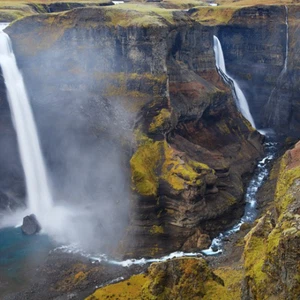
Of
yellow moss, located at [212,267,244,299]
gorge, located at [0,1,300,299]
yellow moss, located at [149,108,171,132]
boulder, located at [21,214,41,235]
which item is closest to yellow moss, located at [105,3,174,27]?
gorge, located at [0,1,300,299]

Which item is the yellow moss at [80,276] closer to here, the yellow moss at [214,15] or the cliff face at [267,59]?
the cliff face at [267,59]

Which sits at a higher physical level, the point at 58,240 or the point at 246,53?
the point at 246,53

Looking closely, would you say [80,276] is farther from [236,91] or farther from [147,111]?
[236,91]

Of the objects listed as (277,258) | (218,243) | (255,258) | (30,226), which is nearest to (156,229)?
(218,243)

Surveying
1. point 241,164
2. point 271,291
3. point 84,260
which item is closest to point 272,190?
point 241,164

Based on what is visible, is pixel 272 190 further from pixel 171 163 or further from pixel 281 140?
pixel 281 140

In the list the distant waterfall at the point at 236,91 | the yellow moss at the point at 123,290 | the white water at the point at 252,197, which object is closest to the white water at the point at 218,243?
the white water at the point at 252,197

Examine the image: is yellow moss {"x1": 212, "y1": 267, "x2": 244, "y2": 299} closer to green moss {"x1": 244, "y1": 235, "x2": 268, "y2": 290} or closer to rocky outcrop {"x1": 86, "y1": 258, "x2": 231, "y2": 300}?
rocky outcrop {"x1": 86, "y1": 258, "x2": 231, "y2": 300}
